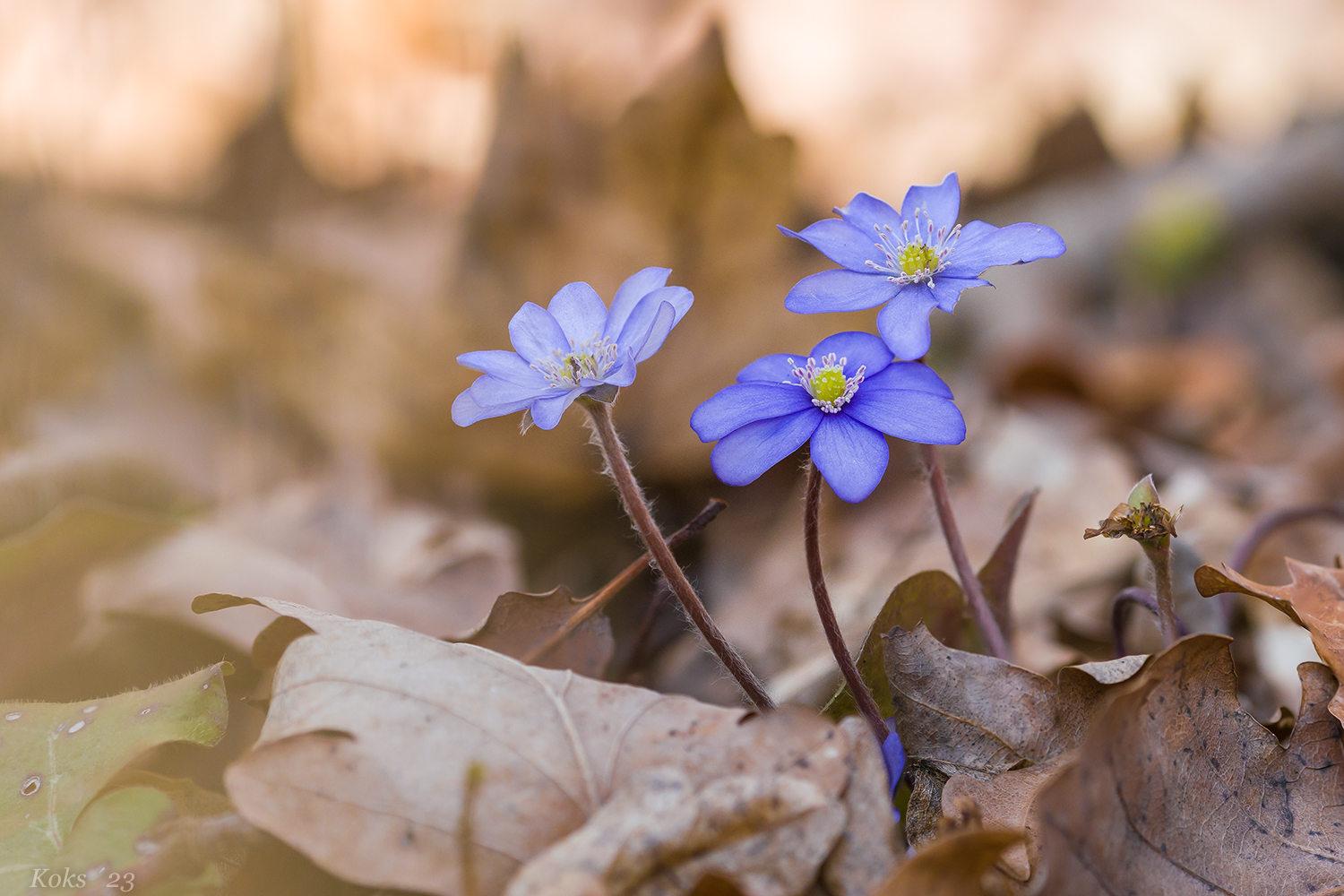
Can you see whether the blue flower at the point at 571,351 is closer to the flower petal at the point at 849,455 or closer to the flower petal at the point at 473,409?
the flower petal at the point at 473,409

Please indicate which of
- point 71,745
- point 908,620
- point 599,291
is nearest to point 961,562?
point 908,620

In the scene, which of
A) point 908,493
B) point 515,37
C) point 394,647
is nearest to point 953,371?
point 908,493

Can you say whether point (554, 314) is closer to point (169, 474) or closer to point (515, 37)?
point (169, 474)

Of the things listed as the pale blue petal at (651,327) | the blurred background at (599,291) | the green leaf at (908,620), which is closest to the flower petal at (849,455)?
the pale blue petal at (651,327)

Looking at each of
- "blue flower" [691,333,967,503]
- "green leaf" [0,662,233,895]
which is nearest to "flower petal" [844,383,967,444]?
"blue flower" [691,333,967,503]

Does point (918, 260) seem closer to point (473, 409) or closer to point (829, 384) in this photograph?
point (829, 384)

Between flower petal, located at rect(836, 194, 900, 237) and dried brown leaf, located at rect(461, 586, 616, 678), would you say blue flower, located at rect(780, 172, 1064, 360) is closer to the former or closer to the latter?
flower petal, located at rect(836, 194, 900, 237)
